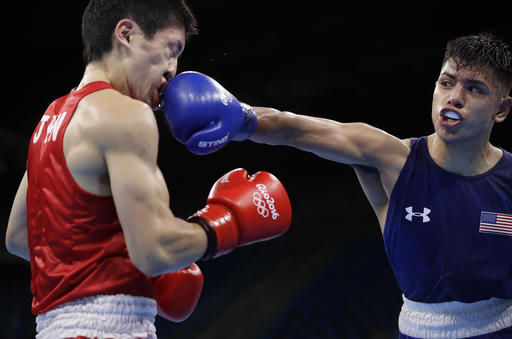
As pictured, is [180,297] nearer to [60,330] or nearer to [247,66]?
[60,330]

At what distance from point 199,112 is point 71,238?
0.59 meters

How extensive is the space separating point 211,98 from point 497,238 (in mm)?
1323

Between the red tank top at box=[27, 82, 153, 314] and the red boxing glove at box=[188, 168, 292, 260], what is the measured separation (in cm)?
25

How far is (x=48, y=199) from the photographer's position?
172 centimetres

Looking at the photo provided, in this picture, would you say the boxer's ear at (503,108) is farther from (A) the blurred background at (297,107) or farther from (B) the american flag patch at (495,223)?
(A) the blurred background at (297,107)

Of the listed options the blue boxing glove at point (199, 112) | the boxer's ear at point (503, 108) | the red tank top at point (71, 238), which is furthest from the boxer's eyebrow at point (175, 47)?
the boxer's ear at point (503, 108)

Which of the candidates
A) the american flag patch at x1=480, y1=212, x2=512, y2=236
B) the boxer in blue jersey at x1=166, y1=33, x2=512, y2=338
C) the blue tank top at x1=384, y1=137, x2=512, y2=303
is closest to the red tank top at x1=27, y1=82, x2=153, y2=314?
the boxer in blue jersey at x1=166, y1=33, x2=512, y2=338

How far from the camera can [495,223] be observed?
2461mm

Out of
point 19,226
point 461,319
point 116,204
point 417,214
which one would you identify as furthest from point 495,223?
point 19,226

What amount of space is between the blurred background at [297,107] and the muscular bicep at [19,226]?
4.20m

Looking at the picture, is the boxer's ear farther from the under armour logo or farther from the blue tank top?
the under armour logo

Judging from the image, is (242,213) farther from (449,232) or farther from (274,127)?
(449,232)

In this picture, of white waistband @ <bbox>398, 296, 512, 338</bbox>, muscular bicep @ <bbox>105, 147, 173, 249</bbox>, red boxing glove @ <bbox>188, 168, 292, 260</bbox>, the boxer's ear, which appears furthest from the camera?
the boxer's ear

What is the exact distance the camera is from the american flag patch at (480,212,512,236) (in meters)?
2.45
